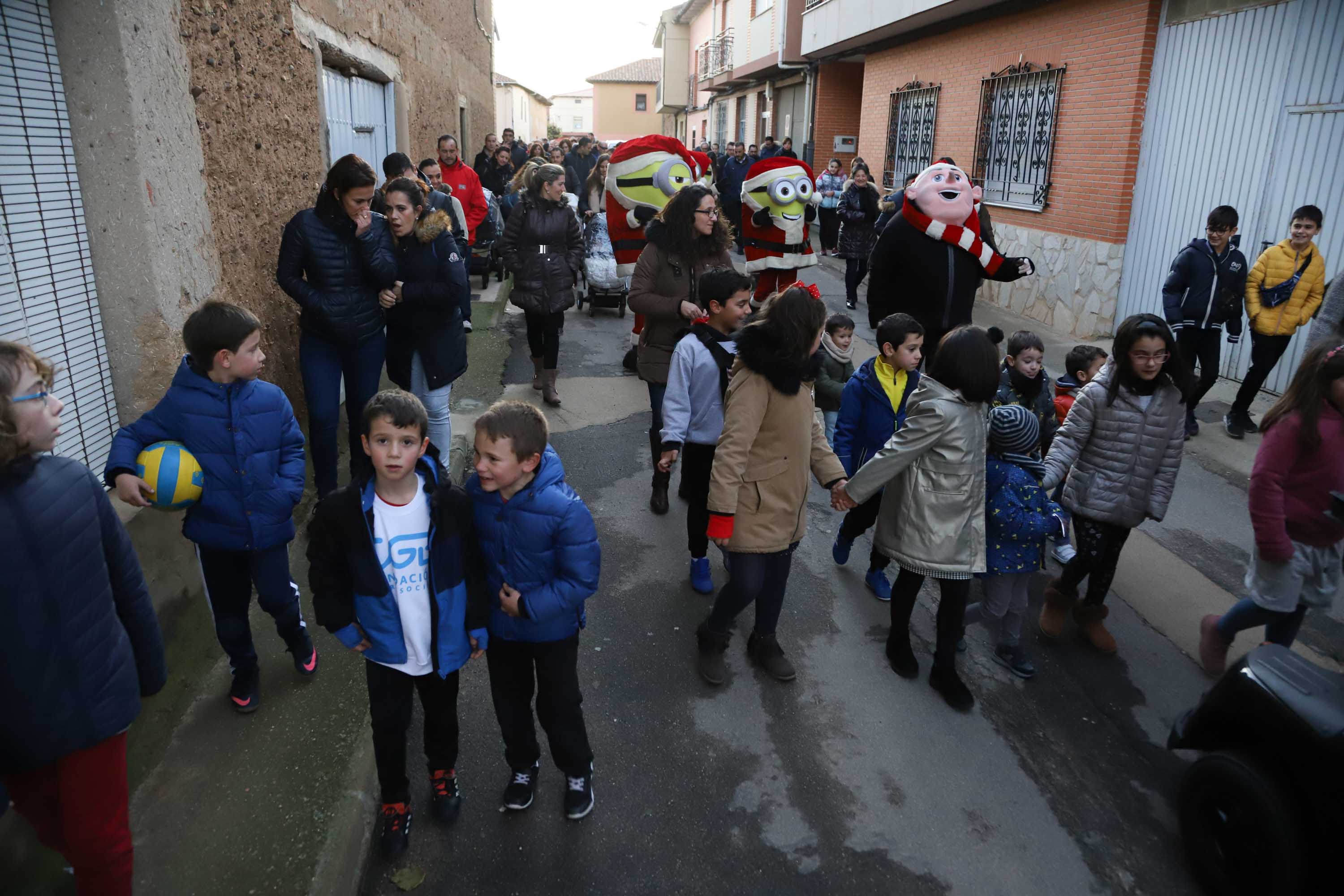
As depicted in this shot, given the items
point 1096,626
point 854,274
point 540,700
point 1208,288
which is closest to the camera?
point 540,700

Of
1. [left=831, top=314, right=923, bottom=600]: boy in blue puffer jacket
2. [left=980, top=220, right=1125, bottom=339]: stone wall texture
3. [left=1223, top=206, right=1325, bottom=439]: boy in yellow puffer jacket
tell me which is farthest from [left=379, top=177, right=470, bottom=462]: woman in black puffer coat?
[left=980, top=220, right=1125, bottom=339]: stone wall texture

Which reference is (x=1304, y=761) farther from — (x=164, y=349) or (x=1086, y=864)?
(x=164, y=349)

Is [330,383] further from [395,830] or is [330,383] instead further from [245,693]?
[395,830]

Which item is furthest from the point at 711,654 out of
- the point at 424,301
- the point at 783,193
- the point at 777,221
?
the point at 783,193

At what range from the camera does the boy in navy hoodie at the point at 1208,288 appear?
20.8 feet

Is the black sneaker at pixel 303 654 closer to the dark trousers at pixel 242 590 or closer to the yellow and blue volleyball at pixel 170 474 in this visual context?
the dark trousers at pixel 242 590

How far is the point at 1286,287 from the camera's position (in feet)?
21.0

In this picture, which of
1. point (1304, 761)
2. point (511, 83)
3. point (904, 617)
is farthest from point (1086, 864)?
point (511, 83)

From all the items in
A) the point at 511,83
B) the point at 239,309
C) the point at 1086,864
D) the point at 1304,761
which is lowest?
the point at 1086,864

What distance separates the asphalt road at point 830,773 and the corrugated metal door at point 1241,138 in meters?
5.30

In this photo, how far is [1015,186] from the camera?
12.0 metres

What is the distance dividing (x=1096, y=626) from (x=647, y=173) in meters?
5.06

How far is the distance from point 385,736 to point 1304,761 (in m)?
2.50

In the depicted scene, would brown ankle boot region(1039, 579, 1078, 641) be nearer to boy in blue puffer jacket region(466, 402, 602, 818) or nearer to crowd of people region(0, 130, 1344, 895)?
crowd of people region(0, 130, 1344, 895)
